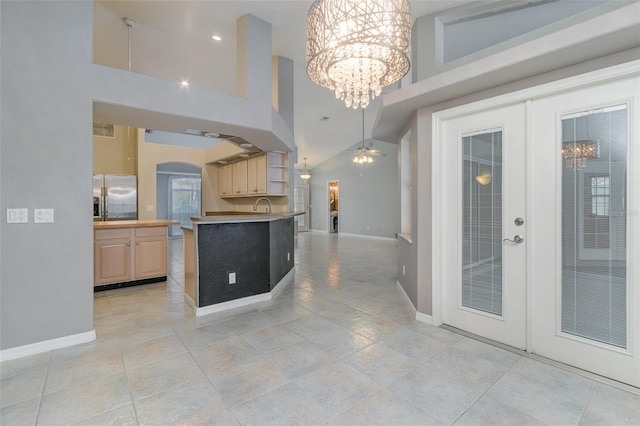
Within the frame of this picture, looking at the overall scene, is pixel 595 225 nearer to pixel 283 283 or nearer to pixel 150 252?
pixel 283 283

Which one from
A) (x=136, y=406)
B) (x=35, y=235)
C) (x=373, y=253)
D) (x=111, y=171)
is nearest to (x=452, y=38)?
(x=136, y=406)

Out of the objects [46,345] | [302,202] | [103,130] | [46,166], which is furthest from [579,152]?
[302,202]

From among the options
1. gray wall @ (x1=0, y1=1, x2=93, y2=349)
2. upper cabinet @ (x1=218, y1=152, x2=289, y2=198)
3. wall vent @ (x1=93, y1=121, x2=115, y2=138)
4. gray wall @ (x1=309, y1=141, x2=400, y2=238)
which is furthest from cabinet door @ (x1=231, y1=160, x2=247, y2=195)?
gray wall @ (x1=309, y1=141, x2=400, y2=238)

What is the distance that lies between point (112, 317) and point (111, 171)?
17.4 feet

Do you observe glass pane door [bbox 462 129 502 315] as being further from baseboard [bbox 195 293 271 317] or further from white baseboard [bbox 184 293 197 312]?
white baseboard [bbox 184 293 197 312]

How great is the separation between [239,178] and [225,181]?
978 millimetres

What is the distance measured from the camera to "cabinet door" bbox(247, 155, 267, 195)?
6.03 m

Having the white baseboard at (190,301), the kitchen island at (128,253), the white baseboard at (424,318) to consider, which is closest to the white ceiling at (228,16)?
the kitchen island at (128,253)

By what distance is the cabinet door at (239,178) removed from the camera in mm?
6864

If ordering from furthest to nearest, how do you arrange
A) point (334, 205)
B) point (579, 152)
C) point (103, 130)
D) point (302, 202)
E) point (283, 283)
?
point (302, 202) → point (334, 205) → point (103, 130) → point (283, 283) → point (579, 152)

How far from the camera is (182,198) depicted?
10297 millimetres

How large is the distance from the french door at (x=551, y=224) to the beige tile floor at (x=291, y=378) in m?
0.29

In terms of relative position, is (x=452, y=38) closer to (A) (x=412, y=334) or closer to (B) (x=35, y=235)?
(A) (x=412, y=334)

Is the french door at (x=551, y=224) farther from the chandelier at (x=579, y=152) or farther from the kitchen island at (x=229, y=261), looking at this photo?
the kitchen island at (x=229, y=261)
